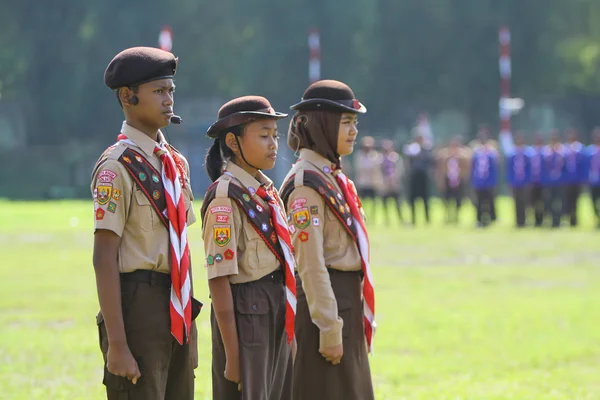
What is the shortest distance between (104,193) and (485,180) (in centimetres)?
2143

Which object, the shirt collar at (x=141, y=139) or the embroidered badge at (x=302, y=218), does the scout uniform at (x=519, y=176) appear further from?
the shirt collar at (x=141, y=139)

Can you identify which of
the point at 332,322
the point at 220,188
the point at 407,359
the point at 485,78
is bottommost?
the point at 407,359

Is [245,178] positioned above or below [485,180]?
below

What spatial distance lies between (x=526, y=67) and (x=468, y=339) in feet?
125

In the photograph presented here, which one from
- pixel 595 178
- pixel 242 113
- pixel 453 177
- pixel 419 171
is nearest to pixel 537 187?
pixel 595 178

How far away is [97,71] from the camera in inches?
1827

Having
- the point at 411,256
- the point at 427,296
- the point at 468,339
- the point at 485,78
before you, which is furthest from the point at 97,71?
the point at 468,339

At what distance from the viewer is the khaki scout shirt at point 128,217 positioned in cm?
448

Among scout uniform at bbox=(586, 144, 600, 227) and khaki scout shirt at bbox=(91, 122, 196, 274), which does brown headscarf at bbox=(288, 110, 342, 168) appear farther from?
scout uniform at bbox=(586, 144, 600, 227)

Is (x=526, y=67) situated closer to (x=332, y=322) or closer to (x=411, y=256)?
(x=411, y=256)

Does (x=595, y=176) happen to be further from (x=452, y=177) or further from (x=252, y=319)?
(x=252, y=319)

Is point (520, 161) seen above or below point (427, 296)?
above

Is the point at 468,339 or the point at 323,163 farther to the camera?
the point at 468,339

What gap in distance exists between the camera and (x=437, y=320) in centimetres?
1100
